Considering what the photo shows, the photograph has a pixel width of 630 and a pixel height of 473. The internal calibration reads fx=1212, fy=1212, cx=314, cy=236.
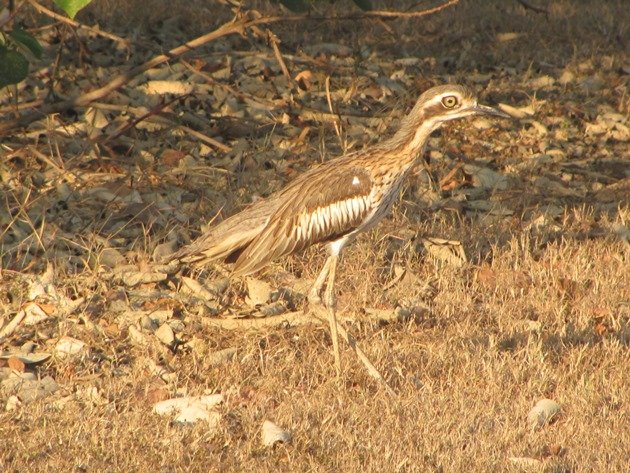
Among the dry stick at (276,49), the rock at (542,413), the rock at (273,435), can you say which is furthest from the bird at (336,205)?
the dry stick at (276,49)

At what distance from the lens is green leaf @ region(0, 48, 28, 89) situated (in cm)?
664

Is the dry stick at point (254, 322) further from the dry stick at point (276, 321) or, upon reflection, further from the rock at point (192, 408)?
the rock at point (192, 408)

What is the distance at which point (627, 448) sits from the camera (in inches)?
217

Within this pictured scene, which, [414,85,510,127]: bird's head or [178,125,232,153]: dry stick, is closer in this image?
[414,85,510,127]: bird's head

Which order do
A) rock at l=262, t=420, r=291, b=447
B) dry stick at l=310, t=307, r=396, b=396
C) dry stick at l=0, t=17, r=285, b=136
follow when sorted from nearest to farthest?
rock at l=262, t=420, r=291, b=447, dry stick at l=310, t=307, r=396, b=396, dry stick at l=0, t=17, r=285, b=136

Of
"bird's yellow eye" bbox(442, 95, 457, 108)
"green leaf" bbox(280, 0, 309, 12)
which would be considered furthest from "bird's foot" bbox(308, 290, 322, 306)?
"green leaf" bbox(280, 0, 309, 12)

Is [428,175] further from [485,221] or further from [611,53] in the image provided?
[611,53]

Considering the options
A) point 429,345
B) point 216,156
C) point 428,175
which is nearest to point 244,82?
point 216,156

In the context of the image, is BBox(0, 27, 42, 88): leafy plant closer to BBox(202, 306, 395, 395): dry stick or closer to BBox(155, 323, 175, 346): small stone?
BBox(155, 323, 175, 346): small stone

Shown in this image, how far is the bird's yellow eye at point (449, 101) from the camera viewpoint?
6.71 meters

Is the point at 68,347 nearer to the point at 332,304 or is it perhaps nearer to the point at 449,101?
the point at 332,304

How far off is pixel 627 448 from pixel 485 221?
3410mm

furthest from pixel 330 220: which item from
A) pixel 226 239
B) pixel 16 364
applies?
pixel 16 364

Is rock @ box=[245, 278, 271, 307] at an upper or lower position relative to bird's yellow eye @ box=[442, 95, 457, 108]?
Result: lower
